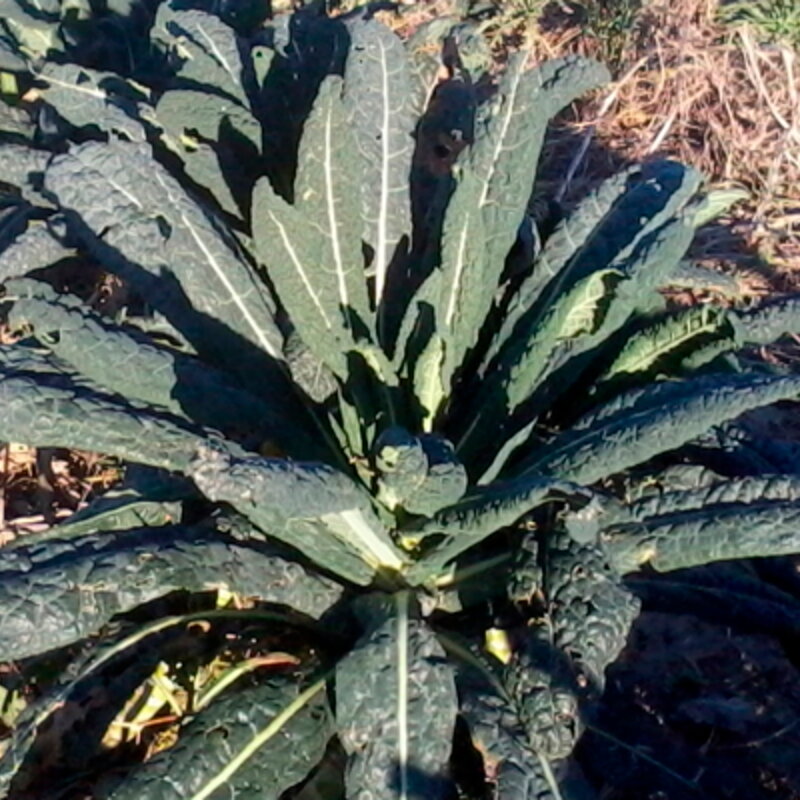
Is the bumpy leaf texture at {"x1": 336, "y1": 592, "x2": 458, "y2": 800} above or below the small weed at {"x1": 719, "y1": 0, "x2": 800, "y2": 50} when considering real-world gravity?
below

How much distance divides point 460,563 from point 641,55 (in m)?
2.56

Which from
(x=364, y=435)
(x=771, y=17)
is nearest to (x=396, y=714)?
(x=364, y=435)

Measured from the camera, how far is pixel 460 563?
8.57 ft

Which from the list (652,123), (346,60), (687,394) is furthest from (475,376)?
(652,123)

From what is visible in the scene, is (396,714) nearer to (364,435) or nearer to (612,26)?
(364,435)

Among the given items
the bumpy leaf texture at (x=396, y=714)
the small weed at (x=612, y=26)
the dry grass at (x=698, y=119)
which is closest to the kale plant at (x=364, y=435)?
the bumpy leaf texture at (x=396, y=714)

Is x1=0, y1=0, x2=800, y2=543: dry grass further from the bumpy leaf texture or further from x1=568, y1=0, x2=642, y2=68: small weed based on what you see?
the bumpy leaf texture

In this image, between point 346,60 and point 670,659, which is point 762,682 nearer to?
point 670,659

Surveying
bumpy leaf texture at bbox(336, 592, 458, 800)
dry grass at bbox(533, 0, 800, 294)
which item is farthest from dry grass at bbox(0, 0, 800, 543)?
bumpy leaf texture at bbox(336, 592, 458, 800)

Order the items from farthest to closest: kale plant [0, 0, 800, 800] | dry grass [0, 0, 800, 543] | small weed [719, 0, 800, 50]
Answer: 1. small weed [719, 0, 800, 50]
2. dry grass [0, 0, 800, 543]
3. kale plant [0, 0, 800, 800]

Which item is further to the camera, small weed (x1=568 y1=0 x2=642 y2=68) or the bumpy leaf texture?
small weed (x1=568 y1=0 x2=642 y2=68)

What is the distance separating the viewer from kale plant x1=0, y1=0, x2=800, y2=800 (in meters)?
2.22

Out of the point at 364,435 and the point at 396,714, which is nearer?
the point at 396,714

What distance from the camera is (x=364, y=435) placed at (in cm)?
273
